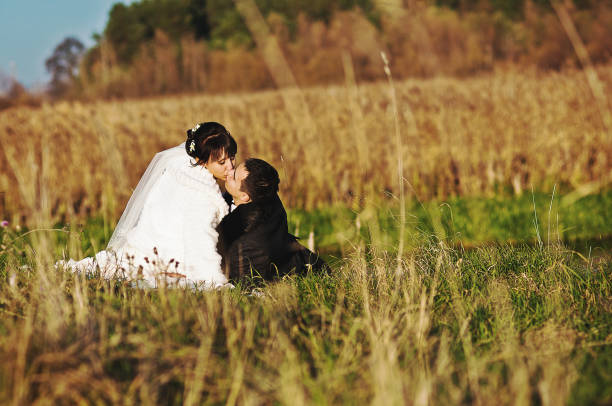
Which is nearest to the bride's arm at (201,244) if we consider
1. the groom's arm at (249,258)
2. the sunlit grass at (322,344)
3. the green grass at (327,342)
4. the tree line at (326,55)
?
the groom's arm at (249,258)

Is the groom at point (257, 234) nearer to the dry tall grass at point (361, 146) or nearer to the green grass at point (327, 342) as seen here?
the green grass at point (327, 342)

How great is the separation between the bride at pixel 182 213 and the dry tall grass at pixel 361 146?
1670 millimetres

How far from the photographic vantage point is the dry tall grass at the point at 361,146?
764 centimetres

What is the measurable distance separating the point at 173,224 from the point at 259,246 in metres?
0.80

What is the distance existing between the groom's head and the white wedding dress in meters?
0.17

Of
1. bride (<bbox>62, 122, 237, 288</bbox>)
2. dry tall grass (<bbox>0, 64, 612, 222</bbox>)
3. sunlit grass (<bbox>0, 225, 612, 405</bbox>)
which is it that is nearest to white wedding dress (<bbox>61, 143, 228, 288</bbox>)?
bride (<bbox>62, 122, 237, 288</bbox>)

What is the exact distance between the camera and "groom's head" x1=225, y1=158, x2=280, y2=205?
178 inches

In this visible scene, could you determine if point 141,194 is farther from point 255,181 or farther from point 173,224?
point 255,181

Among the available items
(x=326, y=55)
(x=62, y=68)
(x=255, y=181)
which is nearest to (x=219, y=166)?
(x=255, y=181)

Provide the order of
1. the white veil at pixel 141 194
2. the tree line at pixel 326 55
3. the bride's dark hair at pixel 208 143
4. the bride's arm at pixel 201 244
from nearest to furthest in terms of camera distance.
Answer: the bride's arm at pixel 201 244 → the bride's dark hair at pixel 208 143 → the white veil at pixel 141 194 → the tree line at pixel 326 55

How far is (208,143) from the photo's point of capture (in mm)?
4645

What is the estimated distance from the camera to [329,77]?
958 inches

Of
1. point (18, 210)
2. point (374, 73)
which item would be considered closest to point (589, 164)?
point (18, 210)

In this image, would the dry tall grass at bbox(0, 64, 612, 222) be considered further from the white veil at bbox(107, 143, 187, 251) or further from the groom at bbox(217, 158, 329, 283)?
the groom at bbox(217, 158, 329, 283)
